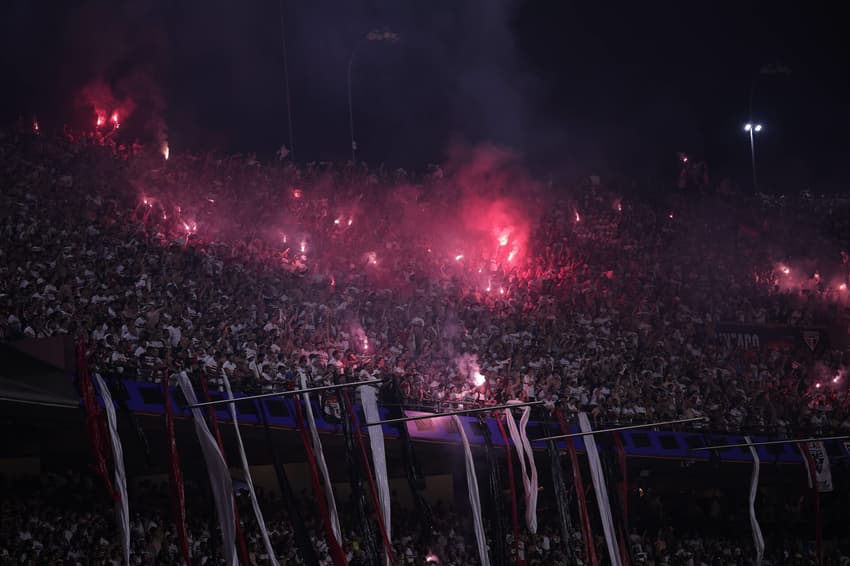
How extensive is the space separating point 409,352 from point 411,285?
3083mm

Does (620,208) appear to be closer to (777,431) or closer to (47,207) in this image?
(777,431)

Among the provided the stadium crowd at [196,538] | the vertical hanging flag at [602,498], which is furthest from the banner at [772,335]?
the vertical hanging flag at [602,498]

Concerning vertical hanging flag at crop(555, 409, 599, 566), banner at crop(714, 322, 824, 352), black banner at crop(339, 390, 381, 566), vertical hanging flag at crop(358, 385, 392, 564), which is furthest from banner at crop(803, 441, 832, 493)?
black banner at crop(339, 390, 381, 566)

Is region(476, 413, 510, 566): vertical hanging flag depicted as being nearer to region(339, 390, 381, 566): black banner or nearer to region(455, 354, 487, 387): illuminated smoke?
region(339, 390, 381, 566): black banner

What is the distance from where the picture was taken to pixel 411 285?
2236 centimetres

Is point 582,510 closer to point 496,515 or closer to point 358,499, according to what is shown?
point 496,515

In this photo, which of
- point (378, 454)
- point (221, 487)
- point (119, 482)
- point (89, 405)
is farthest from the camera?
point (378, 454)

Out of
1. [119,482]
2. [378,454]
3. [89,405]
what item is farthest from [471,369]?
[119,482]

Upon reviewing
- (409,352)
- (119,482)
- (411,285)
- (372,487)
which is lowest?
(372,487)

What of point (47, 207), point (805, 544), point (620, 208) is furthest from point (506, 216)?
point (47, 207)

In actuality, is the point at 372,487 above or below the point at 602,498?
above

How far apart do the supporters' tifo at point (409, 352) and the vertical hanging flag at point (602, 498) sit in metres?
0.04

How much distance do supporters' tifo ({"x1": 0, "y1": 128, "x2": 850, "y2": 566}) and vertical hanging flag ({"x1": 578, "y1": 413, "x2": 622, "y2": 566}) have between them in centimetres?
4

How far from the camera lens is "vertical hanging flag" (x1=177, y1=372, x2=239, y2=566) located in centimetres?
1125
